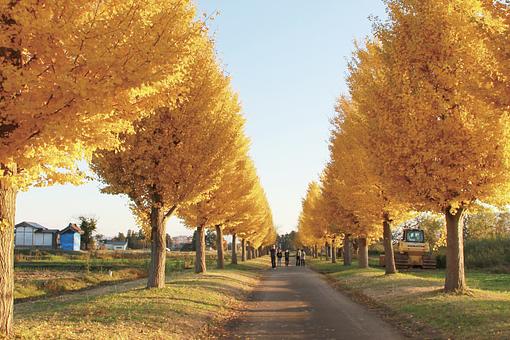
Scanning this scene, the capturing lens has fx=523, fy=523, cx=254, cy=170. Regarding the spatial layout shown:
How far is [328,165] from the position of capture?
3456cm

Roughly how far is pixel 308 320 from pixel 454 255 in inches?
225

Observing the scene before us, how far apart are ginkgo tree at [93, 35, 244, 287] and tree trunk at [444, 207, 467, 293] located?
23.5ft

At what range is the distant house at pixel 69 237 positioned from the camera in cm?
9212

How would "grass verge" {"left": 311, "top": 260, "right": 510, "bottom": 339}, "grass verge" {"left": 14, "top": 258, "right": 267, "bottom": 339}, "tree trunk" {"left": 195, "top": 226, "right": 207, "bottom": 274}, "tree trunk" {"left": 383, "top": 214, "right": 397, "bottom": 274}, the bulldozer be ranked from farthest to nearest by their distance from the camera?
1. the bulldozer
2. "tree trunk" {"left": 195, "top": 226, "right": 207, "bottom": 274}
3. "tree trunk" {"left": 383, "top": 214, "right": 397, "bottom": 274}
4. "grass verge" {"left": 311, "top": 260, "right": 510, "bottom": 339}
5. "grass verge" {"left": 14, "top": 258, "right": 267, "bottom": 339}

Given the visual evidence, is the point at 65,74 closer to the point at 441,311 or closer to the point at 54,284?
the point at 441,311

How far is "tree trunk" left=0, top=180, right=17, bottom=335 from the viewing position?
7.67 metres

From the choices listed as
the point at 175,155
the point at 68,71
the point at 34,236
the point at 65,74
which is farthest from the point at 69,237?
the point at 65,74

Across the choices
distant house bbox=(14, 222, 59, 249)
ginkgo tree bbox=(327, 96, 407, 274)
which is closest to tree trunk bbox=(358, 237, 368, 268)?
ginkgo tree bbox=(327, 96, 407, 274)

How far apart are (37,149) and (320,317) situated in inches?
322

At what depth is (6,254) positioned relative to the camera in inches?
309

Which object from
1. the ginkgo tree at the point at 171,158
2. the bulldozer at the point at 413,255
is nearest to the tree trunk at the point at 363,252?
the bulldozer at the point at 413,255

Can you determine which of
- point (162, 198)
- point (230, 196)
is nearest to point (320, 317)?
point (162, 198)

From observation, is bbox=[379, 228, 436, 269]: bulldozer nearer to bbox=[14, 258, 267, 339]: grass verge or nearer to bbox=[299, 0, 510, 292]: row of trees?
bbox=[299, 0, 510, 292]: row of trees

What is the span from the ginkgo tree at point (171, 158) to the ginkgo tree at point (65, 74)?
307 inches
